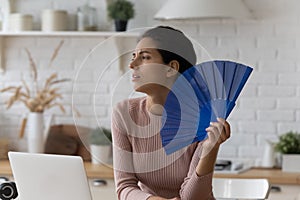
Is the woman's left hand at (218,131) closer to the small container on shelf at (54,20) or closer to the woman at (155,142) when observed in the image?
the woman at (155,142)

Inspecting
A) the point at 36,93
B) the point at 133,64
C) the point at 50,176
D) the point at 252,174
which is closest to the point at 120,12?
the point at 36,93

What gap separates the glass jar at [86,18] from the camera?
4.27m

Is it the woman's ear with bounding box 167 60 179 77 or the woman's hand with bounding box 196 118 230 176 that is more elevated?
the woman's ear with bounding box 167 60 179 77

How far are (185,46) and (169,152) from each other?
0.35m

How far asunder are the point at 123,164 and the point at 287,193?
1585 millimetres

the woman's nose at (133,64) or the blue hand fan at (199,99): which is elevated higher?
the woman's nose at (133,64)

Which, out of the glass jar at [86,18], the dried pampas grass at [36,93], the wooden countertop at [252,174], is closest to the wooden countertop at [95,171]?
the wooden countertop at [252,174]

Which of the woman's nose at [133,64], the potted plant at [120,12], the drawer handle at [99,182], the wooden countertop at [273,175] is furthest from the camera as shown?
the potted plant at [120,12]

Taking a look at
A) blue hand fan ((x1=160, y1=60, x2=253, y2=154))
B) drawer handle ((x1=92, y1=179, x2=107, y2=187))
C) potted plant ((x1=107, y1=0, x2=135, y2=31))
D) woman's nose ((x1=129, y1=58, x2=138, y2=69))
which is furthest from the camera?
potted plant ((x1=107, y1=0, x2=135, y2=31))

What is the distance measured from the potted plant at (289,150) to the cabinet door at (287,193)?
0.17m

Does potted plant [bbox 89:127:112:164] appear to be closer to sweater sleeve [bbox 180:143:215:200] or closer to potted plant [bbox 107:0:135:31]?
potted plant [bbox 107:0:135:31]

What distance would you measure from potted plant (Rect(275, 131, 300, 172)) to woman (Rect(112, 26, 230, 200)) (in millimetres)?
1571

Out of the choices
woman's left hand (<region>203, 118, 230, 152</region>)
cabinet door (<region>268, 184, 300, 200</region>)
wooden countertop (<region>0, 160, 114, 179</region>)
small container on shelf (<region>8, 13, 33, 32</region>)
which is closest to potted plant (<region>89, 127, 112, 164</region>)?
wooden countertop (<region>0, 160, 114, 179</region>)

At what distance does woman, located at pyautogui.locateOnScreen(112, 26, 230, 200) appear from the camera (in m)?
2.39
